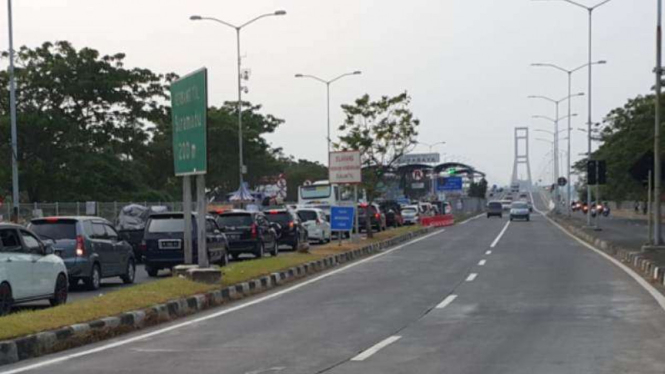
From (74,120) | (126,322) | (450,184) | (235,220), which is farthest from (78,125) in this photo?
(450,184)

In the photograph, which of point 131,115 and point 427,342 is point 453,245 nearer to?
point 131,115

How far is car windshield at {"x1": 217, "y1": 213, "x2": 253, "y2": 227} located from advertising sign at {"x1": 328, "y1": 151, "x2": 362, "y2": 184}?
5098 mm

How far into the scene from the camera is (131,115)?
52.0 metres

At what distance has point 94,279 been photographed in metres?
19.9

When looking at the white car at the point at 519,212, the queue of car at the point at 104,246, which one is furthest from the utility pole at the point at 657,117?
the white car at the point at 519,212

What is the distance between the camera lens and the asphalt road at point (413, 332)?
9.93m

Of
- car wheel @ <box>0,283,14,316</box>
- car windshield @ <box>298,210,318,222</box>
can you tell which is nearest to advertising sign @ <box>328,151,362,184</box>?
car windshield @ <box>298,210,318,222</box>

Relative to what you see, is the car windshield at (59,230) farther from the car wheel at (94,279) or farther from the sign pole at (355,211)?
the sign pole at (355,211)

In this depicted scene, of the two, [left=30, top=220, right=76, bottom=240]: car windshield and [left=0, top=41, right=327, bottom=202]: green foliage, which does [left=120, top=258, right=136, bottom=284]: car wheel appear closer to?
[left=30, top=220, right=76, bottom=240]: car windshield

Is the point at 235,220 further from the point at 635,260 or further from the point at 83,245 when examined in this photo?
the point at 635,260

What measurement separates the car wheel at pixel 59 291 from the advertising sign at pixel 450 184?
8062 centimetres

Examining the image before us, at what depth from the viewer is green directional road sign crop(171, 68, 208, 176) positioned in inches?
716

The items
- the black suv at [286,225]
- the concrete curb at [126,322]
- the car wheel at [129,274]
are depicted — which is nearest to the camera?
the concrete curb at [126,322]

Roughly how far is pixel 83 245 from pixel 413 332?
946cm
